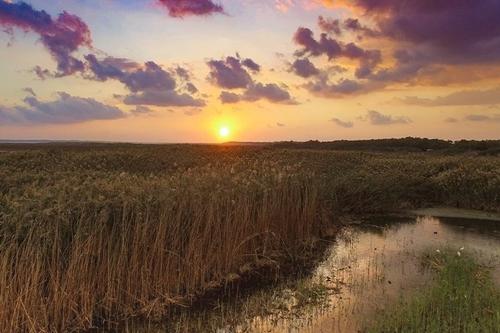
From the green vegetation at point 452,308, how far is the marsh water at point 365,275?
659mm

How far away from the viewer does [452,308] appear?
7605mm

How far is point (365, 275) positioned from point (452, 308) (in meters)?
3.01

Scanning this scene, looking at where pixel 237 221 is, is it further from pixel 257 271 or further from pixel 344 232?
pixel 344 232

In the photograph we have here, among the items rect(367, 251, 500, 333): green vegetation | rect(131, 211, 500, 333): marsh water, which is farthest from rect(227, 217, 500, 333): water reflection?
rect(367, 251, 500, 333): green vegetation

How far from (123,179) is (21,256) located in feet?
13.4

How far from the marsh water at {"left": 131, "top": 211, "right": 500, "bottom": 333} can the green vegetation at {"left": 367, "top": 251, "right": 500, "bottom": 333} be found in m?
0.66

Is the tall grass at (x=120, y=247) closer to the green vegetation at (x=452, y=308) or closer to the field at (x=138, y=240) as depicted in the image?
the field at (x=138, y=240)

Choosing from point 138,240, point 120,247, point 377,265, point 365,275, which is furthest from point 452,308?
point 120,247

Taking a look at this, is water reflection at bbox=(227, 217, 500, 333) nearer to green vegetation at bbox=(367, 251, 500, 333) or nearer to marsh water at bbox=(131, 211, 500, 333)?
marsh water at bbox=(131, 211, 500, 333)

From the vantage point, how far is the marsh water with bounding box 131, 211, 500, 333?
26.2 ft

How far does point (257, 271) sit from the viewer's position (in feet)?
35.8

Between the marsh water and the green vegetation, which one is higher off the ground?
the green vegetation

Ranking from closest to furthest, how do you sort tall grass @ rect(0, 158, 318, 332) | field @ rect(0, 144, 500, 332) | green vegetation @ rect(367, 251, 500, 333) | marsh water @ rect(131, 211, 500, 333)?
green vegetation @ rect(367, 251, 500, 333), tall grass @ rect(0, 158, 318, 332), field @ rect(0, 144, 500, 332), marsh water @ rect(131, 211, 500, 333)

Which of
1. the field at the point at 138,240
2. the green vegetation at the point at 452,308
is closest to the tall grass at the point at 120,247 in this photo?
the field at the point at 138,240
